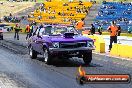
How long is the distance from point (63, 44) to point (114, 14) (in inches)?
1860

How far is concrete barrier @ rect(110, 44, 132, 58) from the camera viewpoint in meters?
20.8

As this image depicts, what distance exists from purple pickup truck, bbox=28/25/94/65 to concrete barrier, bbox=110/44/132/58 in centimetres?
375

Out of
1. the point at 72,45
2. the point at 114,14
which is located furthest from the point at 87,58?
the point at 114,14

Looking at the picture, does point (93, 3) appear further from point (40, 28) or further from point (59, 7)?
point (40, 28)

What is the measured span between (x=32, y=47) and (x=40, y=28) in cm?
164

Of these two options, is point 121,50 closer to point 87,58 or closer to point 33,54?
point 87,58

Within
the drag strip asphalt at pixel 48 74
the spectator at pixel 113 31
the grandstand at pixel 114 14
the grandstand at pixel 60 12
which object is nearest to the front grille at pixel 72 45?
the drag strip asphalt at pixel 48 74

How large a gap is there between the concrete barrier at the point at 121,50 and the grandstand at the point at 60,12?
38.9m

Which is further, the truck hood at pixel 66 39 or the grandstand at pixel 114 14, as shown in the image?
the grandstand at pixel 114 14

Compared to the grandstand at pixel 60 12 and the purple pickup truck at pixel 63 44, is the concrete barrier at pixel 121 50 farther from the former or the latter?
the grandstand at pixel 60 12

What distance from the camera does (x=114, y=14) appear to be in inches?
2489

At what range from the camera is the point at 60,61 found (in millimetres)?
19172

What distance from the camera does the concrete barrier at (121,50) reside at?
20.8 meters

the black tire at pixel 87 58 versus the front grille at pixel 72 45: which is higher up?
the front grille at pixel 72 45
